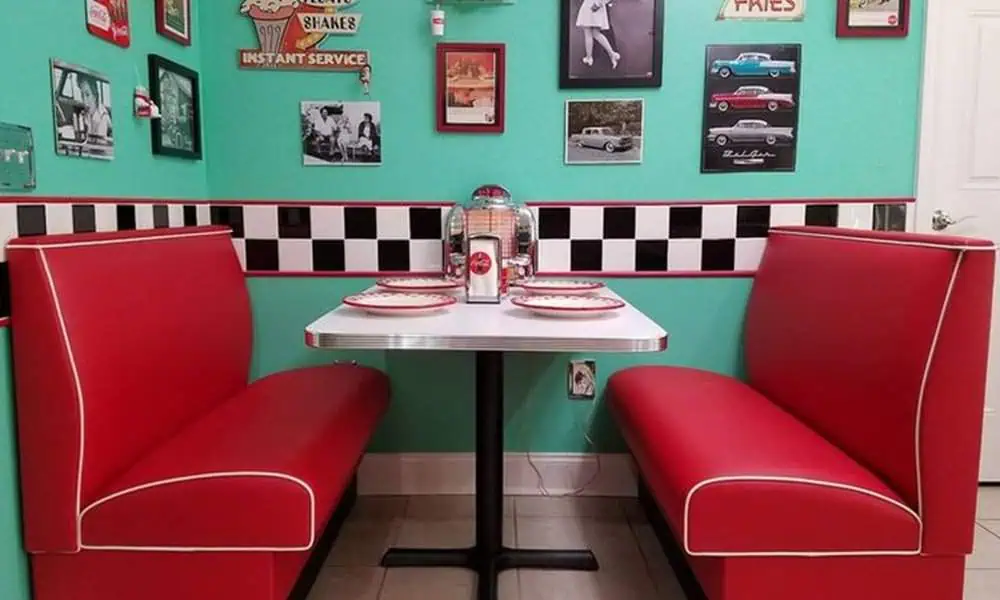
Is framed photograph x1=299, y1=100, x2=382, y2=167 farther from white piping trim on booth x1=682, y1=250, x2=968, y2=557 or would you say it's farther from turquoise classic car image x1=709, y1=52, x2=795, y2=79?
white piping trim on booth x1=682, y1=250, x2=968, y2=557

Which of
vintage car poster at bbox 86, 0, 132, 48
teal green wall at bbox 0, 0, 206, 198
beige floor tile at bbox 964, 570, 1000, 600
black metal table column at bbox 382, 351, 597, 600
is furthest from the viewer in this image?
black metal table column at bbox 382, 351, 597, 600

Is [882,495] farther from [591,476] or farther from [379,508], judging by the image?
[379,508]

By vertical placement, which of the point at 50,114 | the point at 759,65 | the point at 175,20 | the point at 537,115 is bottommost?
the point at 50,114

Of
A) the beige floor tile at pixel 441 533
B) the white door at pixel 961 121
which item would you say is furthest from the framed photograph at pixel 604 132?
the beige floor tile at pixel 441 533

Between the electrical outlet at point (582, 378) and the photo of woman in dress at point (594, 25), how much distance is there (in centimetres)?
107

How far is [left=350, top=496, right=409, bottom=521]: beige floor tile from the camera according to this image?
2.58 m

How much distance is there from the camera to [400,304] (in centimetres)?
185

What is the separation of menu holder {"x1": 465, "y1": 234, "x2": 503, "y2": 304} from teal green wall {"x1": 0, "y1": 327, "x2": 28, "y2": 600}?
1.09 meters

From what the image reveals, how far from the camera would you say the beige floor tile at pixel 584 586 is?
2045 mm

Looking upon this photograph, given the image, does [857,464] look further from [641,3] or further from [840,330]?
[641,3]

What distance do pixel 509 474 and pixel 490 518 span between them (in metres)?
0.60

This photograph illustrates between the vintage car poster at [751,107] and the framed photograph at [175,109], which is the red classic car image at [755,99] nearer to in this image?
the vintage car poster at [751,107]

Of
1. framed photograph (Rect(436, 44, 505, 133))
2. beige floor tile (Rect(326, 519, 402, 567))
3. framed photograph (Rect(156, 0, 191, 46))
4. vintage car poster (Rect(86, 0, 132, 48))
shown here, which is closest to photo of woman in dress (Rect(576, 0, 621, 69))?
framed photograph (Rect(436, 44, 505, 133))

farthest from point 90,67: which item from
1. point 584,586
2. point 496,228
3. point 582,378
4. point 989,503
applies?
point 989,503
